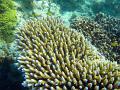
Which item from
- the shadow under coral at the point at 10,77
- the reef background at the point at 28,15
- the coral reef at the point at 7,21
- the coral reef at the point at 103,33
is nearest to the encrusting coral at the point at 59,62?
the reef background at the point at 28,15

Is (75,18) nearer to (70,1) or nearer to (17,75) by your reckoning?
(70,1)

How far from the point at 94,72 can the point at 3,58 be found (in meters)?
2.37

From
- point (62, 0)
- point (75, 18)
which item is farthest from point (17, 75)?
point (62, 0)

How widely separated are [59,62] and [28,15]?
88.7 inches

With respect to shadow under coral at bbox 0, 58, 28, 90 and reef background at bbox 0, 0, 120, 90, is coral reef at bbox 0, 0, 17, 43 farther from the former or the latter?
shadow under coral at bbox 0, 58, 28, 90

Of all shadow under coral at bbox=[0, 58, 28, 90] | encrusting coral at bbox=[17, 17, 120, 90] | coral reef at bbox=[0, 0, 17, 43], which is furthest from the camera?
coral reef at bbox=[0, 0, 17, 43]

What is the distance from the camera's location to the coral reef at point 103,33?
6.63m

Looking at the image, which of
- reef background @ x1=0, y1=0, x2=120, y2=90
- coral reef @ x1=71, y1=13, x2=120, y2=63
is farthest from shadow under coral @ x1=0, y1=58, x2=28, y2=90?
coral reef @ x1=71, y1=13, x2=120, y2=63

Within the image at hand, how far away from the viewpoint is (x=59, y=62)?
465cm

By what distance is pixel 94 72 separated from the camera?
170 inches

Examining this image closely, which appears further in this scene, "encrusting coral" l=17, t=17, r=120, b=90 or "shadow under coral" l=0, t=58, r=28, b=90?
"shadow under coral" l=0, t=58, r=28, b=90

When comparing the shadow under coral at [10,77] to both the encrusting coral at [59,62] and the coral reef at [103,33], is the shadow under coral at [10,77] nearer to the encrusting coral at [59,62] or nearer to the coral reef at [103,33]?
the encrusting coral at [59,62]

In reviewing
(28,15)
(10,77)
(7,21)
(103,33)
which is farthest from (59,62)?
(103,33)

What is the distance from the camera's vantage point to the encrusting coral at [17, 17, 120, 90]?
13.9 feet
